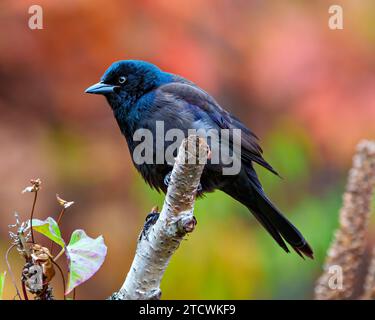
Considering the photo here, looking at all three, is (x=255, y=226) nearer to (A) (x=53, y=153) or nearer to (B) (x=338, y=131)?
(B) (x=338, y=131)

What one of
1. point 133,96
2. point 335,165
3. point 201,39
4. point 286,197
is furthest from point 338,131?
point 133,96

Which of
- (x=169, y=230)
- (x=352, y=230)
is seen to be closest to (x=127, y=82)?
(x=169, y=230)

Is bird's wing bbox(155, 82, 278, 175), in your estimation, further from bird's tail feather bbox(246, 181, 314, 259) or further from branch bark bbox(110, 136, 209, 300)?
branch bark bbox(110, 136, 209, 300)

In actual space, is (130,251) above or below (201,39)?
below

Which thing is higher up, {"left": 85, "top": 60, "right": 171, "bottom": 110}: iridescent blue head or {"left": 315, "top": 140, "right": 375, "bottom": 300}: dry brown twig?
{"left": 85, "top": 60, "right": 171, "bottom": 110}: iridescent blue head

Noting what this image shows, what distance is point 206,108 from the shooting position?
423cm

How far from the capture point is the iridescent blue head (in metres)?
4.30

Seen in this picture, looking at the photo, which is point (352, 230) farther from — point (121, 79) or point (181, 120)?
point (121, 79)

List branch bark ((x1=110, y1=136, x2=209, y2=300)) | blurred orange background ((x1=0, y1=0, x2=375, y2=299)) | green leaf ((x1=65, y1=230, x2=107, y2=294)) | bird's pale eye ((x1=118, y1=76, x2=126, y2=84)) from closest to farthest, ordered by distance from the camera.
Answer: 1. green leaf ((x1=65, y1=230, x2=107, y2=294))
2. branch bark ((x1=110, y1=136, x2=209, y2=300))
3. bird's pale eye ((x1=118, y1=76, x2=126, y2=84))
4. blurred orange background ((x1=0, y1=0, x2=375, y2=299))

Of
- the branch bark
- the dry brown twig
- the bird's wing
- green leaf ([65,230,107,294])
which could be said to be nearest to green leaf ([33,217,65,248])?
green leaf ([65,230,107,294])

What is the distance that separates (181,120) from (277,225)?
91 centimetres
